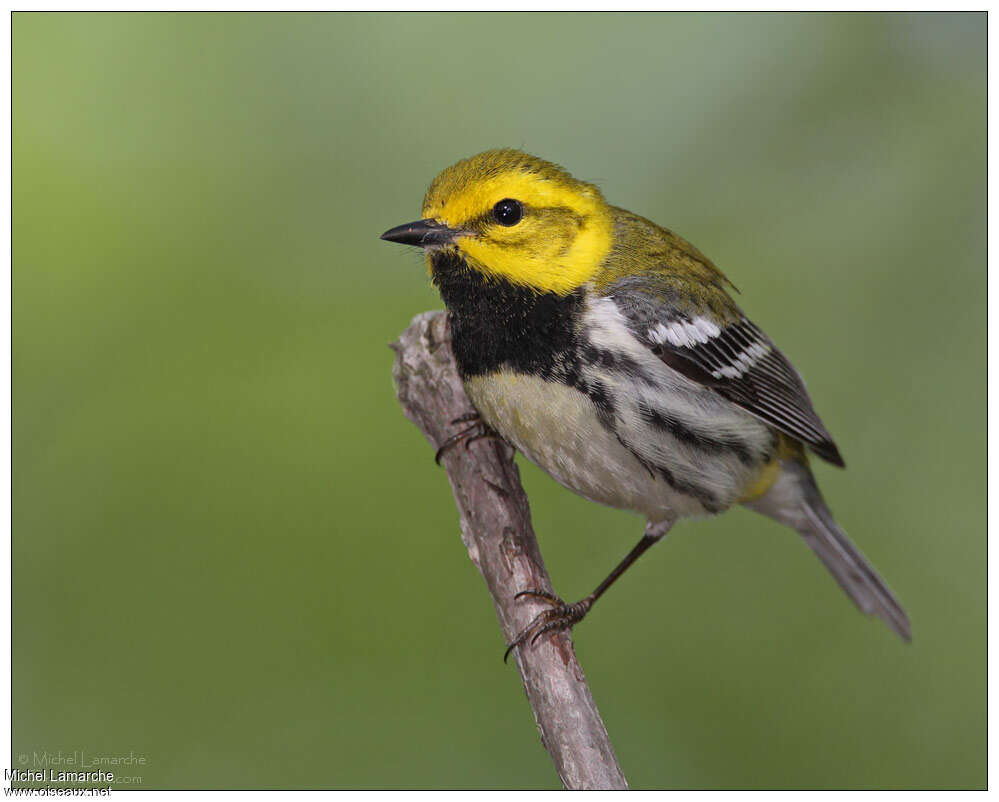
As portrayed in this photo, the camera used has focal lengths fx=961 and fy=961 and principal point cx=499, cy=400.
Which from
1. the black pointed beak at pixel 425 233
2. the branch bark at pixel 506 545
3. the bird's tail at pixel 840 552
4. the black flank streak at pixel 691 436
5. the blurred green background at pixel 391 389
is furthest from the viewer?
the bird's tail at pixel 840 552

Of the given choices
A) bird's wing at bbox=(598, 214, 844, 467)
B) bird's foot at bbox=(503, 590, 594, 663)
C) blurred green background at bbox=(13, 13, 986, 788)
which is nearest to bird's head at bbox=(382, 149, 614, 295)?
bird's wing at bbox=(598, 214, 844, 467)

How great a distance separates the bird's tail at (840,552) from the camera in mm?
4156

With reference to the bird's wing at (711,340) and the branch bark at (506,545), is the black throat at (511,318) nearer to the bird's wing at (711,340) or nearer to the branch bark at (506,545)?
the bird's wing at (711,340)

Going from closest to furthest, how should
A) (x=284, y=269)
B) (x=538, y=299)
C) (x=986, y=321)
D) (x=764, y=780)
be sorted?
(x=538, y=299)
(x=764, y=780)
(x=986, y=321)
(x=284, y=269)

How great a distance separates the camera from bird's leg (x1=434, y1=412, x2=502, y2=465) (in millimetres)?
3811

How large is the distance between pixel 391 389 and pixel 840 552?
6.94 feet

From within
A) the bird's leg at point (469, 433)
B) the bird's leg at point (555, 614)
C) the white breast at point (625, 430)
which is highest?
the white breast at point (625, 430)

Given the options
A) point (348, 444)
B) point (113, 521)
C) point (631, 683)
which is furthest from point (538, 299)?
point (113, 521)

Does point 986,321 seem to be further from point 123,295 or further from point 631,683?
point 123,295

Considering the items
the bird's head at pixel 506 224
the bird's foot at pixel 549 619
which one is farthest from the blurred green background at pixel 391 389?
the bird's head at pixel 506 224

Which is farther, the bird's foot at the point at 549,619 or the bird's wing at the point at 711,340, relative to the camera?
the bird's wing at the point at 711,340

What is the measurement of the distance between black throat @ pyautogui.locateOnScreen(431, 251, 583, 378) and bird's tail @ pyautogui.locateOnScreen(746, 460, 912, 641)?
1.45 metres

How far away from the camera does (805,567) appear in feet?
14.6

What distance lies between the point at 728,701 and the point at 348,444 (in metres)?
1.95
